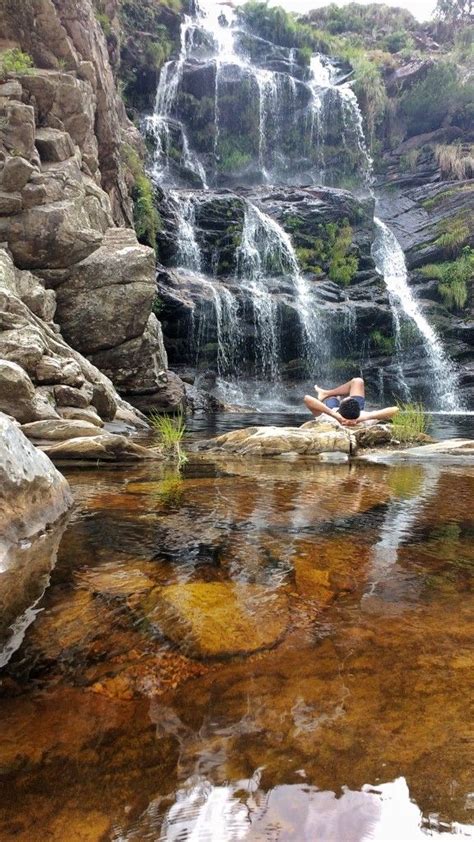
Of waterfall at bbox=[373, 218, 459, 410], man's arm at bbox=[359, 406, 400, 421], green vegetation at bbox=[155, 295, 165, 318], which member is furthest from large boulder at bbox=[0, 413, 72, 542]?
waterfall at bbox=[373, 218, 459, 410]

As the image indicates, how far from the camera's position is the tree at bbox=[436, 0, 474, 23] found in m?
33.4

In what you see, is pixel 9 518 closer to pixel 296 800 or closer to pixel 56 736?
pixel 56 736

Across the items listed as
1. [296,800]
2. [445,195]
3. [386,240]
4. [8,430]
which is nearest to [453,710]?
[296,800]

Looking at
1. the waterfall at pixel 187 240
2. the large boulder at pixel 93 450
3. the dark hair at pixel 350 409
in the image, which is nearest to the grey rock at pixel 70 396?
the large boulder at pixel 93 450

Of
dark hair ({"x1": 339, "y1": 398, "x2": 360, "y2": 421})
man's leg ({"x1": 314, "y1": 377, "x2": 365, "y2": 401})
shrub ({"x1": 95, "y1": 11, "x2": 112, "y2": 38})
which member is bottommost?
dark hair ({"x1": 339, "y1": 398, "x2": 360, "y2": 421})

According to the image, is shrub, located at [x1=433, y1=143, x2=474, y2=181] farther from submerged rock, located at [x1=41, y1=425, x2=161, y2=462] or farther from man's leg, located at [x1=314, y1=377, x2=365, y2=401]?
submerged rock, located at [x1=41, y1=425, x2=161, y2=462]

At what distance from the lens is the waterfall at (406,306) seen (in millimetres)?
20016

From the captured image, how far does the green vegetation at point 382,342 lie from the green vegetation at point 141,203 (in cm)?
927

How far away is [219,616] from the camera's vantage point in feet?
6.25

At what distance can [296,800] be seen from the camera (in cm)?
104

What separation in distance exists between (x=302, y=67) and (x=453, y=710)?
34479 millimetres

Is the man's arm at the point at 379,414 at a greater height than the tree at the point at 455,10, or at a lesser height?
lesser

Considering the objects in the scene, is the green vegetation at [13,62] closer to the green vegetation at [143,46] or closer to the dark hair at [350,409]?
the dark hair at [350,409]

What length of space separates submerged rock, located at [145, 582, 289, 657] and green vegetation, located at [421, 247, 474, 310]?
22.3m
